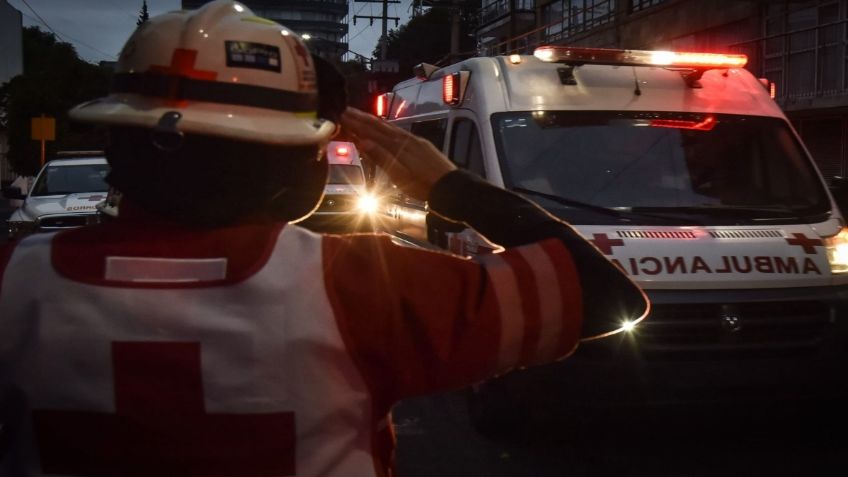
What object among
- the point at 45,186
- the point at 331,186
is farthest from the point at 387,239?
the point at 331,186

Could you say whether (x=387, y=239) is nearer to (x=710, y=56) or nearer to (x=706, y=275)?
(x=706, y=275)

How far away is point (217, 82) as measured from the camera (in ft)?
5.08

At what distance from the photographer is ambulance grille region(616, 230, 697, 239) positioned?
5891 mm

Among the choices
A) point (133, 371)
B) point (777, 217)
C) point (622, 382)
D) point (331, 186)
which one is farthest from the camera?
point (331, 186)

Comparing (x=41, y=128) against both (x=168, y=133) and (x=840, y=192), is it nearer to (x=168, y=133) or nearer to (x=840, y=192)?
(x=840, y=192)

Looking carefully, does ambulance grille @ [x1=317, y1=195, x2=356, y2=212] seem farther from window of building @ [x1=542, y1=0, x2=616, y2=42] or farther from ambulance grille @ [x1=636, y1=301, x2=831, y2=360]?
window of building @ [x1=542, y1=0, x2=616, y2=42]

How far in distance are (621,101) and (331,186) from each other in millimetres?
11611

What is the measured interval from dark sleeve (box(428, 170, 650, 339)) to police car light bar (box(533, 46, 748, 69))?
206 inches

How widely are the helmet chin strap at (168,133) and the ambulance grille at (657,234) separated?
459 cm

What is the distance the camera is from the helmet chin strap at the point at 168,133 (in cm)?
149

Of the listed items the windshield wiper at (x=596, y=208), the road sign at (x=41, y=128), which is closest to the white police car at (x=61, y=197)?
the windshield wiper at (x=596, y=208)

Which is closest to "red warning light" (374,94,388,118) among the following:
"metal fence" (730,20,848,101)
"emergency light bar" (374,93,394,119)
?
"emergency light bar" (374,93,394,119)

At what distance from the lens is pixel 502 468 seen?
19.2ft

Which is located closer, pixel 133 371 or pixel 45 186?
pixel 133 371
